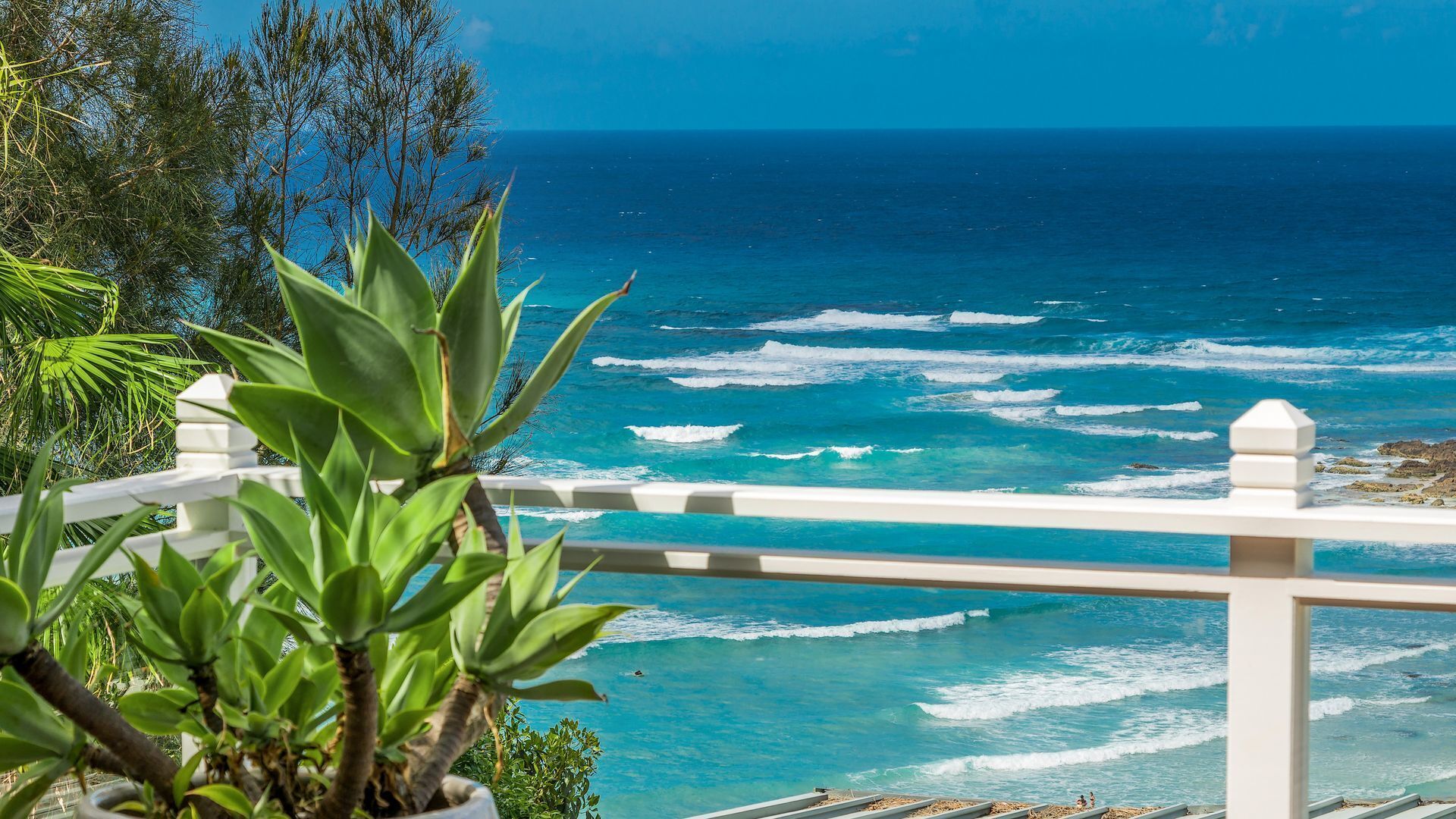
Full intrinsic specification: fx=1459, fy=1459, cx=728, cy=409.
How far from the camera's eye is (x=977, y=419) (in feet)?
83.7

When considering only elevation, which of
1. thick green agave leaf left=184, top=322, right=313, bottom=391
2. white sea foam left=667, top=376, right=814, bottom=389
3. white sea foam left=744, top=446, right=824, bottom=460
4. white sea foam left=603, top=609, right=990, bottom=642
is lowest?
white sea foam left=603, top=609, right=990, bottom=642

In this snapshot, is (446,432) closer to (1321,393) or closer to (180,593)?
(180,593)

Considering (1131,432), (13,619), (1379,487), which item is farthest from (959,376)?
(13,619)

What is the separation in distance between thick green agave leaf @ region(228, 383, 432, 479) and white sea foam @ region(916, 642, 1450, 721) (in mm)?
11956

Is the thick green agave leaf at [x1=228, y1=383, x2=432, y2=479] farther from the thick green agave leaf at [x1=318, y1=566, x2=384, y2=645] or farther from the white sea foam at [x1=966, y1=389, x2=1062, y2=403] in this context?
the white sea foam at [x1=966, y1=389, x2=1062, y2=403]

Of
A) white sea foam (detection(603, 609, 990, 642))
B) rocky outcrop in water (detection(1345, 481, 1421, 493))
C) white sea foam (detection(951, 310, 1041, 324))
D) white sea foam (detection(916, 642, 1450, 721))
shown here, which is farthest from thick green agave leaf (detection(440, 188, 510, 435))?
white sea foam (detection(951, 310, 1041, 324))

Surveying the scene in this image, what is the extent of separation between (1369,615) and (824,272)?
36471 millimetres

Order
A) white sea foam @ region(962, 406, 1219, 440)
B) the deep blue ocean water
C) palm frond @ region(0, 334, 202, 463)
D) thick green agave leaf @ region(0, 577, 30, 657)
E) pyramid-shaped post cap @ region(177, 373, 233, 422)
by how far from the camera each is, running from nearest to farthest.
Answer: thick green agave leaf @ region(0, 577, 30, 657) → pyramid-shaped post cap @ region(177, 373, 233, 422) → palm frond @ region(0, 334, 202, 463) → the deep blue ocean water → white sea foam @ region(962, 406, 1219, 440)

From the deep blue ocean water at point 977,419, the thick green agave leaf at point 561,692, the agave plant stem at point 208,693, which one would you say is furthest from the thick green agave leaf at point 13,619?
the deep blue ocean water at point 977,419

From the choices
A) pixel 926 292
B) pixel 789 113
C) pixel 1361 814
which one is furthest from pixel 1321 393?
pixel 789 113

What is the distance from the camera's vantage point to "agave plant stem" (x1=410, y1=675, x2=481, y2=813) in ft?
4.70

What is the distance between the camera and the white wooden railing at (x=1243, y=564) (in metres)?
1.72

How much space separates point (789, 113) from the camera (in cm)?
6731

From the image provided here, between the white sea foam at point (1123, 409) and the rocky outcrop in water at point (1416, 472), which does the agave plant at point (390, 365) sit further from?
the white sea foam at point (1123, 409)
